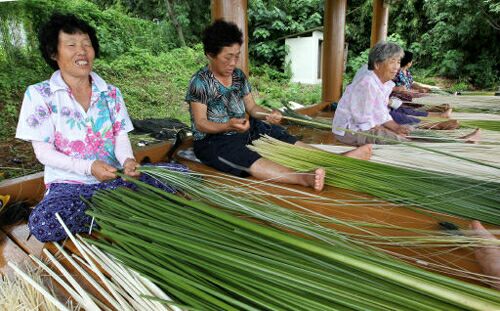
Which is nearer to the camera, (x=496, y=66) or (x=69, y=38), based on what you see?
(x=69, y=38)

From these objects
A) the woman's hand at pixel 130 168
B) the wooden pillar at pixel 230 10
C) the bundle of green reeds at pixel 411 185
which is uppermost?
the wooden pillar at pixel 230 10

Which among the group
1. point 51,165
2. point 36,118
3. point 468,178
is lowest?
point 468,178

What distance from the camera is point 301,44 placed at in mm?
11430

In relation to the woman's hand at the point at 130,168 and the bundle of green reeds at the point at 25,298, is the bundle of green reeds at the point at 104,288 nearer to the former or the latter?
the bundle of green reeds at the point at 25,298

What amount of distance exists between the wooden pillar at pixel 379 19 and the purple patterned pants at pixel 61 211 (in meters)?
6.34

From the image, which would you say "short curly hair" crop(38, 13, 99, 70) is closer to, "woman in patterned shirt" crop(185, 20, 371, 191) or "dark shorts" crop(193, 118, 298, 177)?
"woman in patterned shirt" crop(185, 20, 371, 191)

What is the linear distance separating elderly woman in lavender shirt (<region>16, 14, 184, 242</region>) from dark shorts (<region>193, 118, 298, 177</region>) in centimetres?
60

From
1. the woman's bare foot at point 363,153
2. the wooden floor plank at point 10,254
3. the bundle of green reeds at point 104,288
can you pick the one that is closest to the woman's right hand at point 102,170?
the bundle of green reeds at point 104,288

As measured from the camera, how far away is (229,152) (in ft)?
7.89

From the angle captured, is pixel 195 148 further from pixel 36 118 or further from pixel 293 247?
pixel 293 247

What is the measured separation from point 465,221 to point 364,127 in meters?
1.27

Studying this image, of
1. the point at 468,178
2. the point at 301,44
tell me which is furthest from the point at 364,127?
the point at 301,44

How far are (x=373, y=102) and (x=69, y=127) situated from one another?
85.6 inches

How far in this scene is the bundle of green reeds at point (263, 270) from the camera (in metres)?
0.89
